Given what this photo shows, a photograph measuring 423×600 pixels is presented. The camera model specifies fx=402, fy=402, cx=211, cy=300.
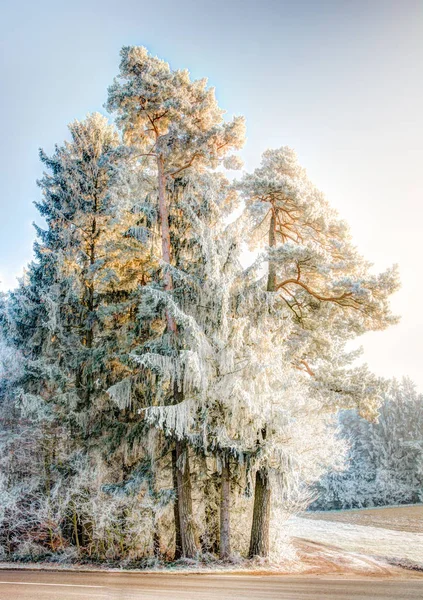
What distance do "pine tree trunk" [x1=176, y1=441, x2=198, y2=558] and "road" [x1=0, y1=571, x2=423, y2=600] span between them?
56.8 inches

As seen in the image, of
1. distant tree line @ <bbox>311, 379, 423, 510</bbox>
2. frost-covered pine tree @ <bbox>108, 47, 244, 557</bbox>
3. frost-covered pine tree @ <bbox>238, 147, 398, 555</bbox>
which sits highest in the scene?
frost-covered pine tree @ <bbox>108, 47, 244, 557</bbox>

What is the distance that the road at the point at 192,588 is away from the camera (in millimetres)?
6645

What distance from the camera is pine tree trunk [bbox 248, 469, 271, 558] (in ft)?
35.6

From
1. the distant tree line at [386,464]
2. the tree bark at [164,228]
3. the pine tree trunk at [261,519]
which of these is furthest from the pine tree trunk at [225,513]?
the distant tree line at [386,464]

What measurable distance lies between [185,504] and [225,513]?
1.14 metres

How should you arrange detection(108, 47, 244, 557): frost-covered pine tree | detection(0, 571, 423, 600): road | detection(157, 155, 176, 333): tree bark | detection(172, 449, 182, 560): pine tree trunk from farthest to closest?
detection(108, 47, 244, 557): frost-covered pine tree < detection(157, 155, 176, 333): tree bark < detection(172, 449, 182, 560): pine tree trunk < detection(0, 571, 423, 600): road

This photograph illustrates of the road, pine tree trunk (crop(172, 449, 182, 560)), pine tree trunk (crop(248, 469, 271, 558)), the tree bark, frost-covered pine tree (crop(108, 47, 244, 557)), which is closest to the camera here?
the road

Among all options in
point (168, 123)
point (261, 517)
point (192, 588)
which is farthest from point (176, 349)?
point (168, 123)

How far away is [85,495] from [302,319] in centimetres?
894

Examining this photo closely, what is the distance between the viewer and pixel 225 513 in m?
11.1

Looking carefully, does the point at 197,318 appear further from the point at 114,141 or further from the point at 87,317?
the point at 114,141

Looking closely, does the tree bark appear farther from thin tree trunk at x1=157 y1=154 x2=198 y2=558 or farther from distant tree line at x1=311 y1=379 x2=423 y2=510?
distant tree line at x1=311 y1=379 x2=423 y2=510

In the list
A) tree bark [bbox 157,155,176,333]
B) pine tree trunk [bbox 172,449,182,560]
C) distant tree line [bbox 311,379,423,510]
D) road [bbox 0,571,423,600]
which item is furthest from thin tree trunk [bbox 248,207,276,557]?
distant tree line [bbox 311,379,423,510]

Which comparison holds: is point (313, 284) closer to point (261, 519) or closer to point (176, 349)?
point (176, 349)
